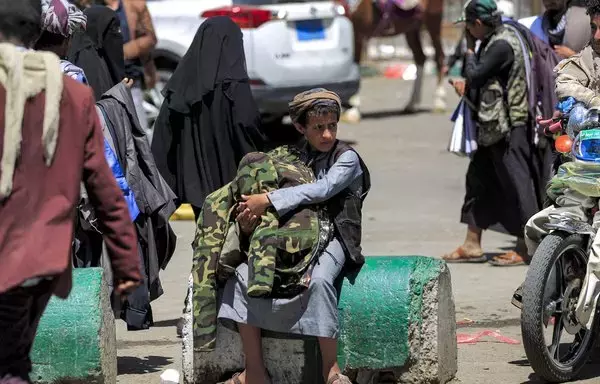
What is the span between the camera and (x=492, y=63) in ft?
29.0

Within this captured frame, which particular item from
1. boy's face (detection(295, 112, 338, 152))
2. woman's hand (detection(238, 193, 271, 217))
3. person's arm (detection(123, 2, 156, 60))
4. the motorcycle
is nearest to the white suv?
person's arm (detection(123, 2, 156, 60))

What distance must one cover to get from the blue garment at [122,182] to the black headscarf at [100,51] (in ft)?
2.62

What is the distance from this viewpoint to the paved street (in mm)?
6867

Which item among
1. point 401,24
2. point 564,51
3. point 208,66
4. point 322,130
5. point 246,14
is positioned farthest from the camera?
point 401,24

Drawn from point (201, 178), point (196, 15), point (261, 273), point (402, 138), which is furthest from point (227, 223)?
point (402, 138)

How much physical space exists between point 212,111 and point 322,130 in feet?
4.74

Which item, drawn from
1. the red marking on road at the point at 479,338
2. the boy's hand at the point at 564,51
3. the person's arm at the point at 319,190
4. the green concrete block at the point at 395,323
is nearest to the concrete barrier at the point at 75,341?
the person's arm at the point at 319,190

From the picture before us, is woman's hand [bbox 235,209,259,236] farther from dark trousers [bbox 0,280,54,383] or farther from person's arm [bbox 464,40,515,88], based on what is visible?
person's arm [bbox 464,40,515,88]

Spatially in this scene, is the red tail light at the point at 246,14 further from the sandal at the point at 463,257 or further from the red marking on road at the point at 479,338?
the red marking on road at the point at 479,338

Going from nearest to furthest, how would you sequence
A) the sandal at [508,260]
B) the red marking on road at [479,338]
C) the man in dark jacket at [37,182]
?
the man in dark jacket at [37,182] → the red marking on road at [479,338] → the sandal at [508,260]

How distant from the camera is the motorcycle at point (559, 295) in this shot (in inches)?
239

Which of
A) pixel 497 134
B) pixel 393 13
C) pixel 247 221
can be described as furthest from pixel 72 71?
pixel 393 13

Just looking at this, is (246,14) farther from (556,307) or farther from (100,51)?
(556,307)

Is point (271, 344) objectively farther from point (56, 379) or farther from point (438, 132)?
point (438, 132)
